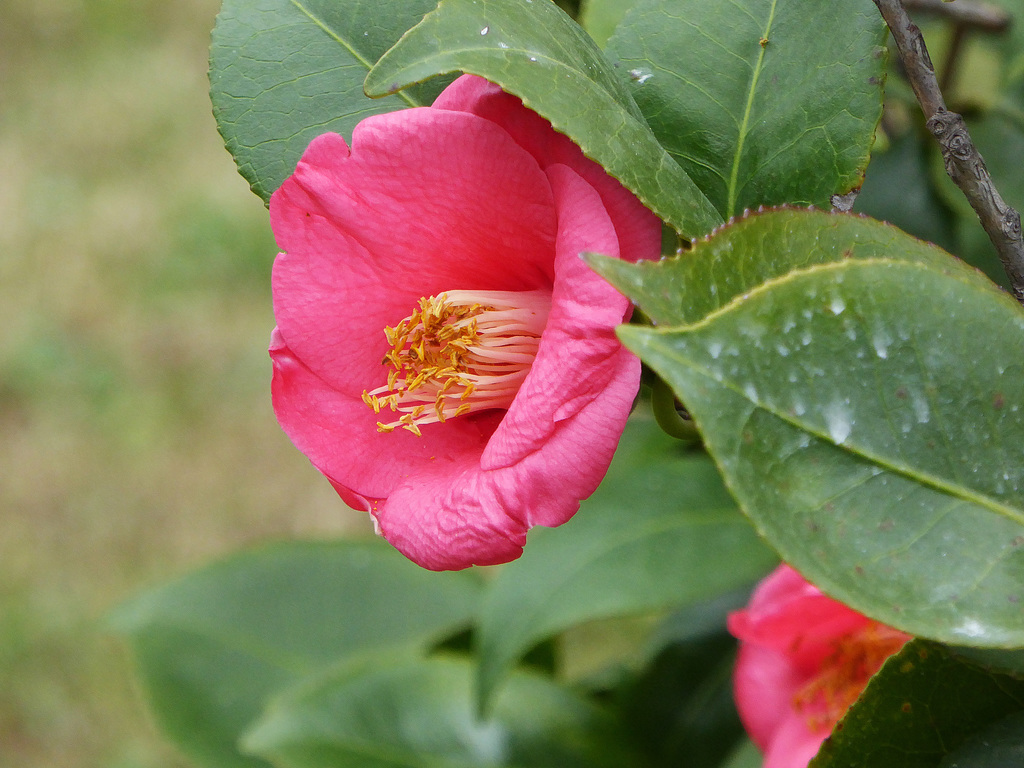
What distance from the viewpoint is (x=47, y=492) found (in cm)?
274

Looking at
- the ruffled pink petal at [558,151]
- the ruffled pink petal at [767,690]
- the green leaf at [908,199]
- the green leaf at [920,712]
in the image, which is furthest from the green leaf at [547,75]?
the green leaf at [908,199]

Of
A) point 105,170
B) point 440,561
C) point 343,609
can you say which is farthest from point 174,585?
point 105,170

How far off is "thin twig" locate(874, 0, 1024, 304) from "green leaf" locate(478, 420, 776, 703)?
67 cm

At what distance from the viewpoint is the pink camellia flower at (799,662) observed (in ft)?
2.64

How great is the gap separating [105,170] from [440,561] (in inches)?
129

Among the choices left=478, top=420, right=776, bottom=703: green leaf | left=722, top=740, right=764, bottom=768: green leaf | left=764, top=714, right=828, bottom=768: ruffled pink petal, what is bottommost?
left=722, top=740, right=764, bottom=768: green leaf

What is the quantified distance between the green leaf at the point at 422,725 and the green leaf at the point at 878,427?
2.90 feet

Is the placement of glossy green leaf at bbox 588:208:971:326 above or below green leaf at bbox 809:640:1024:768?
above

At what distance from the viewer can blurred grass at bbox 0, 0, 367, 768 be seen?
2471 mm

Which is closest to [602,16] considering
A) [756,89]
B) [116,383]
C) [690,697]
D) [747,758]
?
[756,89]

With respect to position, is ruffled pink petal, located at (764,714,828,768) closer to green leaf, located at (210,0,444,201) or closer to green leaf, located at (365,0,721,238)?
green leaf, located at (365,0,721,238)

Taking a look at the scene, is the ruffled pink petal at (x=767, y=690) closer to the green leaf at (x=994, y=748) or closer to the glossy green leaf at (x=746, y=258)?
the green leaf at (x=994, y=748)

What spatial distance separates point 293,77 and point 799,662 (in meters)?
0.63

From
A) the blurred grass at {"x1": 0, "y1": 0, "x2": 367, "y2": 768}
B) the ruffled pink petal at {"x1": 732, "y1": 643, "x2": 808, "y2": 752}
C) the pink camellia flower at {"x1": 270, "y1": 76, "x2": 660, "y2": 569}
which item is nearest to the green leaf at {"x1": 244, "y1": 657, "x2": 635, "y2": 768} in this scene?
the ruffled pink petal at {"x1": 732, "y1": 643, "x2": 808, "y2": 752}
